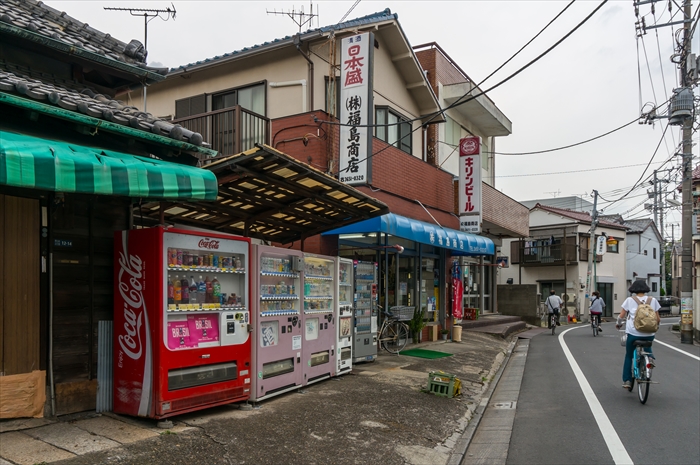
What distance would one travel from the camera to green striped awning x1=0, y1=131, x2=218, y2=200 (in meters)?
4.75

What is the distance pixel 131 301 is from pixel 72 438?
1674 millimetres

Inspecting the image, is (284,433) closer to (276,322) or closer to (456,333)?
(276,322)

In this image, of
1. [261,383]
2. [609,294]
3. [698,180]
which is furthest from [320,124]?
[609,294]

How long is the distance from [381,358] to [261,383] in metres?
5.67

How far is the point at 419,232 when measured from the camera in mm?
13523

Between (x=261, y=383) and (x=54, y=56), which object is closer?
(x=54, y=56)

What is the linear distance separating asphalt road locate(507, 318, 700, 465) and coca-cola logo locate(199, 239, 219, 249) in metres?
4.59

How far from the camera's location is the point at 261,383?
25.2 ft

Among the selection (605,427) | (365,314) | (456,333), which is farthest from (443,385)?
(456,333)

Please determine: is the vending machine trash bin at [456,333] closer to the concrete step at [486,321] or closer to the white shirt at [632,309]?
the concrete step at [486,321]

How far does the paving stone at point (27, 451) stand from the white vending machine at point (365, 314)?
6.98 metres

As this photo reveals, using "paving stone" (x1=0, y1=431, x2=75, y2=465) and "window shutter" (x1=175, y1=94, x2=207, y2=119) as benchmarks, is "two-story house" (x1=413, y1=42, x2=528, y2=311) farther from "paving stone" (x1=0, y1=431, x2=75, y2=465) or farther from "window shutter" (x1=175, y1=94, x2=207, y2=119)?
"paving stone" (x1=0, y1=431, x2=75, y2=465)

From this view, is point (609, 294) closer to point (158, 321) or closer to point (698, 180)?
point (698, 180)

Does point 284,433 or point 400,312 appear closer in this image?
point 284,433
